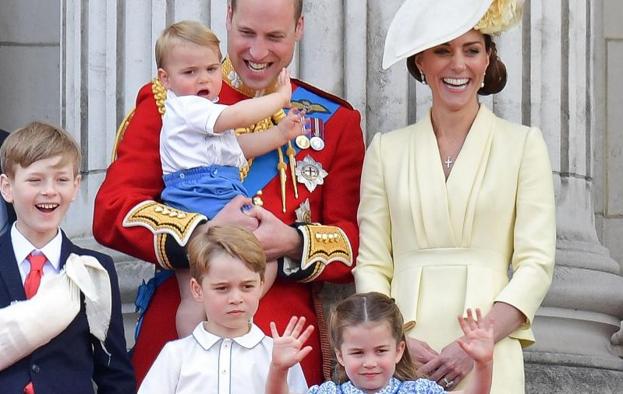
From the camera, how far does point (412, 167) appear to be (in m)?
5.98

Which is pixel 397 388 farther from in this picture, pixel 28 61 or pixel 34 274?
pixel 28 61

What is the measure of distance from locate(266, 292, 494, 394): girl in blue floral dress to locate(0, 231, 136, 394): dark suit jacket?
54 centimetres

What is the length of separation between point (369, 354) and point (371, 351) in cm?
1

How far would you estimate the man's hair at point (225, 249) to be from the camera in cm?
548

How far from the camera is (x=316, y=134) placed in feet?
20.5

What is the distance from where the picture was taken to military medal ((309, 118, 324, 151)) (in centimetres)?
622

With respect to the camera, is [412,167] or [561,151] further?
[561,151]

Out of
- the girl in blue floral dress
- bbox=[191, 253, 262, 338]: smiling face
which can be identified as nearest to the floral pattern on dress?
the girl in blue floral dress

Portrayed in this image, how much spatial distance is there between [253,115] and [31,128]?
67cm

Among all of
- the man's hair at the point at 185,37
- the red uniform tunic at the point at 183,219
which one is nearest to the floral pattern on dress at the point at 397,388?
the red uniform tunic at the point at 183,219

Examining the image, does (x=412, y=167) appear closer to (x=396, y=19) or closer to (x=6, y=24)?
(x=396, y=19)

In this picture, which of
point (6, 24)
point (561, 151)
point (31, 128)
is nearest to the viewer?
point (31, 128)

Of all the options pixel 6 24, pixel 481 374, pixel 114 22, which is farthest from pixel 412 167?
pixel 6 24

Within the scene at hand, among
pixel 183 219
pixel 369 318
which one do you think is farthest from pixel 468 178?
pixel 183 219
